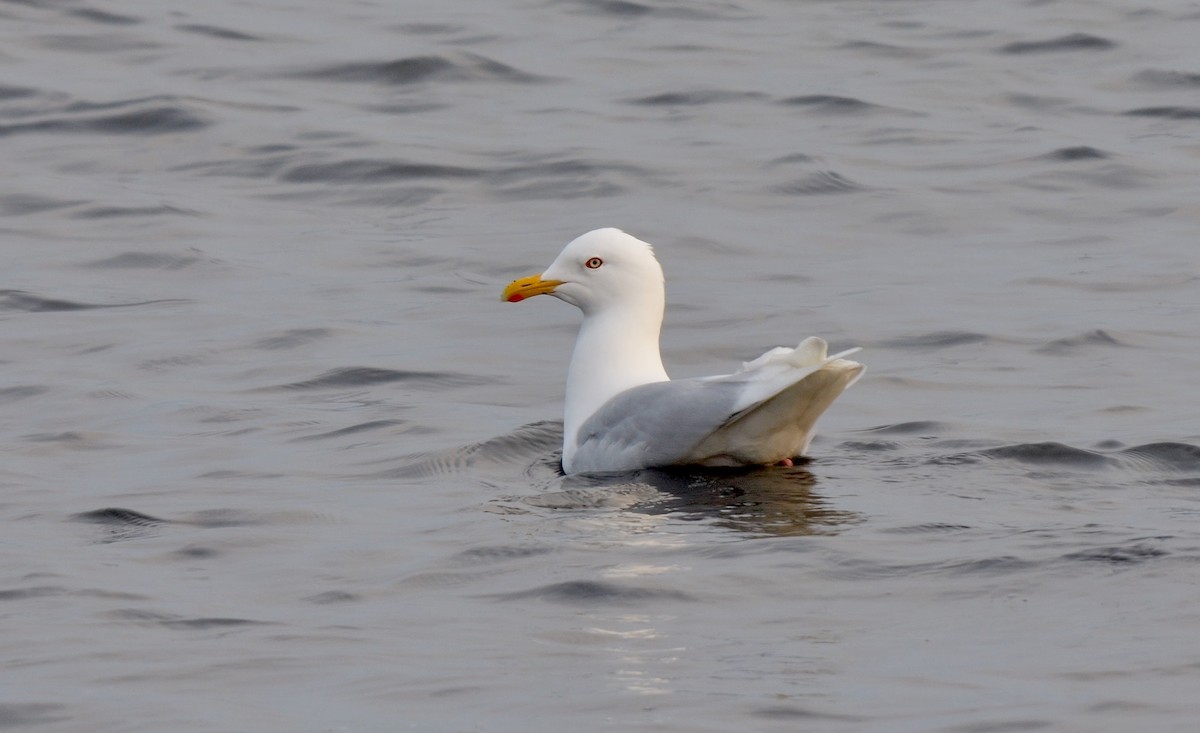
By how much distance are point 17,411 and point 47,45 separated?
32.9ft

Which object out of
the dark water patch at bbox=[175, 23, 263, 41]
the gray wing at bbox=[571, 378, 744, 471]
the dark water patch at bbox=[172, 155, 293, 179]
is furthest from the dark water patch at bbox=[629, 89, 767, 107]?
the gray wing at bbox=[571, 378, 744, 471]

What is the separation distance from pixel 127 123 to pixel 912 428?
9.31 meters

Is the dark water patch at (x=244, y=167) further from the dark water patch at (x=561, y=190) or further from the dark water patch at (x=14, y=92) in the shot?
the dark water patch at (x=14, y=92)

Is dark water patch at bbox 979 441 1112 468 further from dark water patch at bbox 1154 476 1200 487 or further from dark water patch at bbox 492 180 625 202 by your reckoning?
dark water patch at bbox 492 180 625 202

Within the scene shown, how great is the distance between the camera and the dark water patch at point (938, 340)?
10969 mm

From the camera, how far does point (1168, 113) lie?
16.7 metres

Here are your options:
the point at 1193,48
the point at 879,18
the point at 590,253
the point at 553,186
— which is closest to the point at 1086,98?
the point at 1193,48

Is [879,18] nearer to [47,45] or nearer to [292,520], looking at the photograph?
[47,45]

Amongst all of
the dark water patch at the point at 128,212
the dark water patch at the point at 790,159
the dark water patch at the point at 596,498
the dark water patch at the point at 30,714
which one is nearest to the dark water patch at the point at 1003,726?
the dark water patch at the point at 30,714

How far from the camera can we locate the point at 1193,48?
1908 cm

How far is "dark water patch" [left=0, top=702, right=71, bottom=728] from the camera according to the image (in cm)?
542

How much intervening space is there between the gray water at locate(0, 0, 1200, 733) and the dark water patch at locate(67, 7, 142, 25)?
219 mm

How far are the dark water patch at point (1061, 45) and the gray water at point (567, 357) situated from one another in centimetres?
6

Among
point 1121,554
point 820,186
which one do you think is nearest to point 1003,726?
point 1121,554
